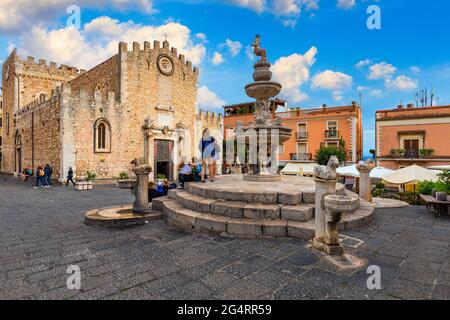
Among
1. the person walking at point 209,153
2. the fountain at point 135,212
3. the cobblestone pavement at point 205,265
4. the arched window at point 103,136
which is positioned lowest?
the cobblestone pavement at point 205,265

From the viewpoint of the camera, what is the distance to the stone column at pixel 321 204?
3707mm

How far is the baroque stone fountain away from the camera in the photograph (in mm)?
7441

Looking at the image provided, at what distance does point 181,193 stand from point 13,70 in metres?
27.3

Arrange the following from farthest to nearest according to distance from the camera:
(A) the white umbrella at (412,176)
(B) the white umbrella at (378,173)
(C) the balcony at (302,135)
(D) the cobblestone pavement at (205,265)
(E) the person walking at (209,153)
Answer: (C) the balcony at (302,135), (B) the white umbrella at (378,173), (A) the white umbrella at (412,176), (E) the person walking at (209,153), (D) the cobblestone pavement at (205,265)

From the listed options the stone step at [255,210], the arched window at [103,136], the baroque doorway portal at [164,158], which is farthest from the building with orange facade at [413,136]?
the arched window at [103,136]

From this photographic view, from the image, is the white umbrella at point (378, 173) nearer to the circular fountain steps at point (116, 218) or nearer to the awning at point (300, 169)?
the awning at point (300, 169)

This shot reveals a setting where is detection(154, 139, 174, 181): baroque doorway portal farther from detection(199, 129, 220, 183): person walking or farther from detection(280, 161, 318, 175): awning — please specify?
detection(199, 129, 220, 183): person walking

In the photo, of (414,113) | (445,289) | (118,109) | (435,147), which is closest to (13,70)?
(118,109)

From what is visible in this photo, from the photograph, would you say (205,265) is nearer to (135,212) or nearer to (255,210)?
(255,210)

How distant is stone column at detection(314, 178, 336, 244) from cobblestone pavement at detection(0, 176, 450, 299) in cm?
32

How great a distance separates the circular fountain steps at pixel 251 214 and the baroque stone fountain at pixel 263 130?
2.30 m

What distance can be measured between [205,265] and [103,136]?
1626cm

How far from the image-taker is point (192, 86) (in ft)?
71.4

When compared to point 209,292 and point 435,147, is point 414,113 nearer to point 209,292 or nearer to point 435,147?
point 435,147
